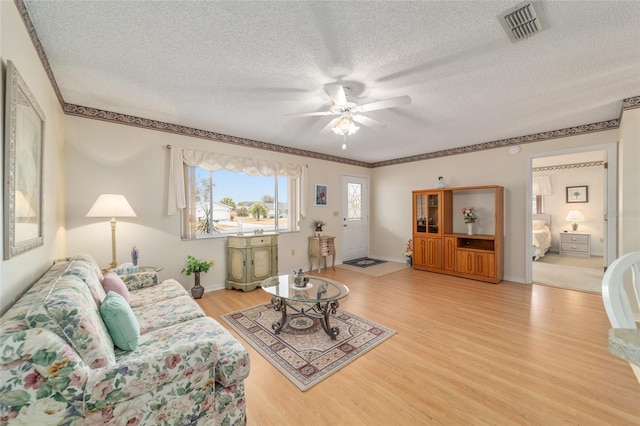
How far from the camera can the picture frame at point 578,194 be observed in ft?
21.3

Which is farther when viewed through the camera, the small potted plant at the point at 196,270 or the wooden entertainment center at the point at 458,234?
the wooden entertainment center at the point at 458,234

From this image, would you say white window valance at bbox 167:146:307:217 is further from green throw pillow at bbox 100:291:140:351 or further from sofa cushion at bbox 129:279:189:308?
green throw pillow at bbox 100:291:140:351

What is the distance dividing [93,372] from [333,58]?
239 cm

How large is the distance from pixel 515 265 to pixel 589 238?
11.8 feet

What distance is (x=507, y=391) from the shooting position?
1.83 m

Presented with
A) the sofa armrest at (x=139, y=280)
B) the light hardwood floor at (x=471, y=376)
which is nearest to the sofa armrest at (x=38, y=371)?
the light hardwood floor at (x=471, y=376)

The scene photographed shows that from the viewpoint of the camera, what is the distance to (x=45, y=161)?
210 cm

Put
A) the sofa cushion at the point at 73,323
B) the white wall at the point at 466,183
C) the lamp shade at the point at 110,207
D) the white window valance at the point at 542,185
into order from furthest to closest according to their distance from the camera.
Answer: the white window valance at the point at 542,185
the white wall at the point at 466,183
the lamp shade at the point at 110,207
the sofa cushion at the point at 73,323

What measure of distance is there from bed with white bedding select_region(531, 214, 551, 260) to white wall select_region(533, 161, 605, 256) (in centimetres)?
18

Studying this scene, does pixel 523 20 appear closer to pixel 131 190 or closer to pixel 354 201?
pixel 131 190

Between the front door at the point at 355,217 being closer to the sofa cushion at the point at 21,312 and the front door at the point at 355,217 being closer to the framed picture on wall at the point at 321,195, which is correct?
the framed picture on wall at the point at 321,195

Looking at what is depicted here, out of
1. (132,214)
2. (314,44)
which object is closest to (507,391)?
(314,44)

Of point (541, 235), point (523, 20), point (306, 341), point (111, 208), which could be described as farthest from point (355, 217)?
point (523, 20)

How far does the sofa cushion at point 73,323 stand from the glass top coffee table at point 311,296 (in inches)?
58.1
